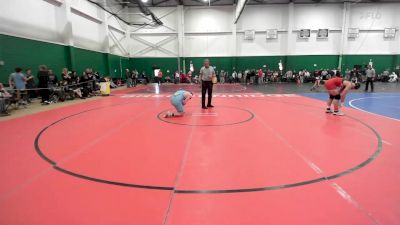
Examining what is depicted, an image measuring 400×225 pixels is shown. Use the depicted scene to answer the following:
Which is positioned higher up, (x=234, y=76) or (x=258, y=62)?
(x=258, y=62)

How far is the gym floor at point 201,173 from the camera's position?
2.84 metres

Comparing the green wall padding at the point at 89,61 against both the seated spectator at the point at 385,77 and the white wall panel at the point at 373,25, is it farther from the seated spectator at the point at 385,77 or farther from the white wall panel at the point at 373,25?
the seated spectator at the point at 385,77

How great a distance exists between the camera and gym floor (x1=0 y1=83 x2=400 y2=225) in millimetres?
2840

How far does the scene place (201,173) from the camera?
3.91 meters

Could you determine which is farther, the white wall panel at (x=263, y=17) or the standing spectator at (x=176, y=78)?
the white wall panel at (x=263, y=17)

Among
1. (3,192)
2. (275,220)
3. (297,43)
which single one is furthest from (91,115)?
(297,43)

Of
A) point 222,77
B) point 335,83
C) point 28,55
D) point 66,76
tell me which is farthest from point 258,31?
point 28,55

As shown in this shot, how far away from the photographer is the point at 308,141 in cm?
553

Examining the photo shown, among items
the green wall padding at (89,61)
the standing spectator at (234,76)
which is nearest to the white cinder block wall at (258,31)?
the standing spectator at (234,76)

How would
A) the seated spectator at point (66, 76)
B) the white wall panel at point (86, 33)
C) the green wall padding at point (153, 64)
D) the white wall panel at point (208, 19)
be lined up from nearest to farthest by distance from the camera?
the seated spectator at point (66, 76) → the white wall panel at point (86, 33) → the white wall panel at point (208, 19) → the green wall padding at point (153, 64)

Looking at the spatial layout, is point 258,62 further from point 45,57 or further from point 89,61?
point 45,57

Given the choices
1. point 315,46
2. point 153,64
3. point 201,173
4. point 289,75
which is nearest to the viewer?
point 201,173

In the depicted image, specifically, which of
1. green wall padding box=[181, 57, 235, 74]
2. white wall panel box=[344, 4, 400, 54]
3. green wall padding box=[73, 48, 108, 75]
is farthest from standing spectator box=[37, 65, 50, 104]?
white wall panel box=[344, 4, 400, 54]

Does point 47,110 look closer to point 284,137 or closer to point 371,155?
point 284,137
